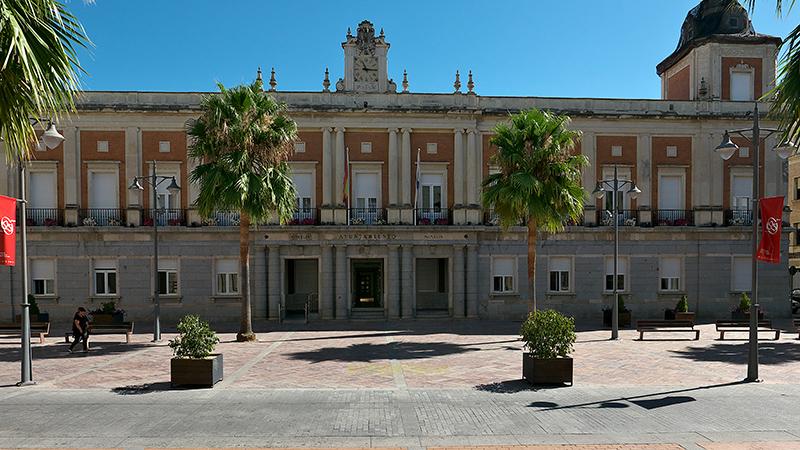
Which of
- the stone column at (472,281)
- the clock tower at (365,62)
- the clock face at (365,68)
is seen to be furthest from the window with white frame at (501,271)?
the clock face at (365,68)

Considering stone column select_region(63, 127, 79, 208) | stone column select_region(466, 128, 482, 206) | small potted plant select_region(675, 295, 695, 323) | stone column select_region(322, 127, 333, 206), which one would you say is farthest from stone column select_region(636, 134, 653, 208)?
stone column select_region(63, 127, 79, 208)

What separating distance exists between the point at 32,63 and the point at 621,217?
25.6 m

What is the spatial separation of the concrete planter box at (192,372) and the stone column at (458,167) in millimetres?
15915

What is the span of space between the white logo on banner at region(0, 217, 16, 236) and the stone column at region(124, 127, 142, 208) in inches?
516

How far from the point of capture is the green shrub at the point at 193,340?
36.9 feet

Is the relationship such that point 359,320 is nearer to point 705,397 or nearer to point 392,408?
point 392,408

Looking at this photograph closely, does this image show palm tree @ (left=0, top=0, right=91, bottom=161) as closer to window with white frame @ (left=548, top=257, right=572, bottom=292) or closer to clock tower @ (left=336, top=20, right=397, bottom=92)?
clock tower @ (left=336, top=20, right=397, bottom=92)

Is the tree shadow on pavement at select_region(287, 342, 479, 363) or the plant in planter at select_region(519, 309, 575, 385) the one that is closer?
the plant in planter at select_region(519, 309, 575, 385)

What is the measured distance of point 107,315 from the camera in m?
21.4

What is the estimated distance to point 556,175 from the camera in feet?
58.1

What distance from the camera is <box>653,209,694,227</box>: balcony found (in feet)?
82.8

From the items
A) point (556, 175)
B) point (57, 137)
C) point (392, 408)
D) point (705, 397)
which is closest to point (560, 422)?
point (392, 408)

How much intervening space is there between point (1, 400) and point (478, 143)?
21.1 metres

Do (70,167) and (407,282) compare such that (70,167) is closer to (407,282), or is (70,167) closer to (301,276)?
(301,276)
